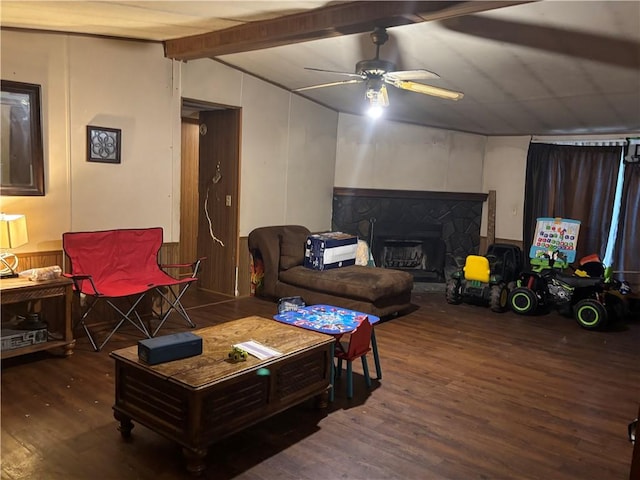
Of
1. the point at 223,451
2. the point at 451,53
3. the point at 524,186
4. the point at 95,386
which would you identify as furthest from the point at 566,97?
the point at 95,386

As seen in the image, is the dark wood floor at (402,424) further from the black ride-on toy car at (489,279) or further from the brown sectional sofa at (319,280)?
the black ride-on toy car at (489,279)

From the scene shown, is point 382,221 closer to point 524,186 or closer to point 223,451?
point 524,186

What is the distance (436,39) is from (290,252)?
109 inches

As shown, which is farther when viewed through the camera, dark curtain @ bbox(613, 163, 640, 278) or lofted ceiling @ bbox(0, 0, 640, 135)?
dark curtain @ bbox(613, 163, 640, 278)

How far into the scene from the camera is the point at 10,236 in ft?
11.3

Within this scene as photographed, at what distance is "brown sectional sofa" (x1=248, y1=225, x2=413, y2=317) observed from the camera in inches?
192

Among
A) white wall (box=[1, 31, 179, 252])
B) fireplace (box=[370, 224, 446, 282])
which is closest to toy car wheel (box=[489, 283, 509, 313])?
fireplace (box=[370, 224, 446, 282])

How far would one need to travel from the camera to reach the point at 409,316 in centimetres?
524

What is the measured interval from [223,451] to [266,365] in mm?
478

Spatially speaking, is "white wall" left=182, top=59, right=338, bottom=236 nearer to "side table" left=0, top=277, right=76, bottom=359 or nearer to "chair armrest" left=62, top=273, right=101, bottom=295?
"chair armrest" left=62, top=273, right=101, bottom=295

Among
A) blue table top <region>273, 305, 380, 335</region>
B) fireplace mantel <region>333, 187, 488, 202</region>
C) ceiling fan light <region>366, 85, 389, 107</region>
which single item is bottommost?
blue table top <region>273, 305, 380, 335</region>

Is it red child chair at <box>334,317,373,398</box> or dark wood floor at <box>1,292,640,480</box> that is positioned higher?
red child chair at <box>334,317,373,398</box>

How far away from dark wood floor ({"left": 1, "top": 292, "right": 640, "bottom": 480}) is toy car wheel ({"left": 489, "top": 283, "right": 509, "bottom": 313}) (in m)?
1.12

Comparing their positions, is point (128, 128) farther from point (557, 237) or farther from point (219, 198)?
point (557, 237)
